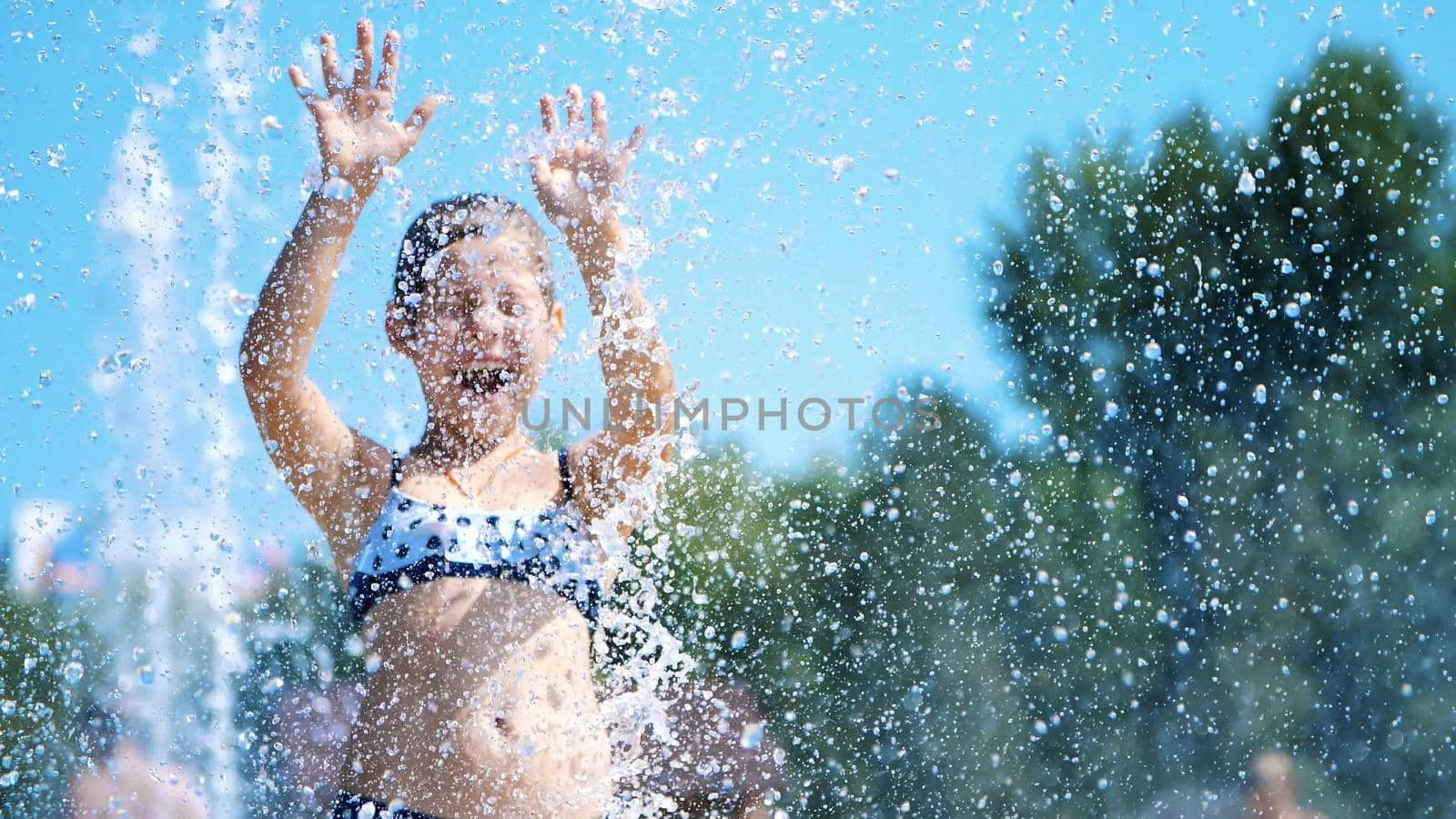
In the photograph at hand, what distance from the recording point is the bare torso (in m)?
2.30

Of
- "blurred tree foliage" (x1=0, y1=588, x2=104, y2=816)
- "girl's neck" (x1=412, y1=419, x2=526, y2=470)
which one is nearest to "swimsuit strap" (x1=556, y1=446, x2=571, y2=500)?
"girl's neck" (x1=412, y1=419, x2=526, y2=470)

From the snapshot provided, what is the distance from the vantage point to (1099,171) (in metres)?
15.1

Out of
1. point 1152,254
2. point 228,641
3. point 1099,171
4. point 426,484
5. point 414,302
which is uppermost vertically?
point 1099,171

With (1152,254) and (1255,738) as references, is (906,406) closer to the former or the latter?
(1152,254)

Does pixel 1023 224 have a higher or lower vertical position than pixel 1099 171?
lower

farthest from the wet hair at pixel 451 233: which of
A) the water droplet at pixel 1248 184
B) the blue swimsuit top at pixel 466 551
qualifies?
the water droplet at pixel 1248 184

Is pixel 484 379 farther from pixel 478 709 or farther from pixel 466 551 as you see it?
pixel 478 709

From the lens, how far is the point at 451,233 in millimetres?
2541

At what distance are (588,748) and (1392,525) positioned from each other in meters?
13.3

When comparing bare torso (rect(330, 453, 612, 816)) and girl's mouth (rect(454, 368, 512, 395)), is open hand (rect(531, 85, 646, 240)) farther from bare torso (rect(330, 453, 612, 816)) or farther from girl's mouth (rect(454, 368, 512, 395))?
bare torso (rect(330, 453, 612, 816))

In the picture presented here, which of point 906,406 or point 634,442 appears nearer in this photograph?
point 634,442

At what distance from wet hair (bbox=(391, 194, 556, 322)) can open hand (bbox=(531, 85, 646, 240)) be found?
7cm

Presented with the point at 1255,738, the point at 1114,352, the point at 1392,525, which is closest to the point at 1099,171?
the point at 1114,352

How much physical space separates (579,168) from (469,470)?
695 mm
